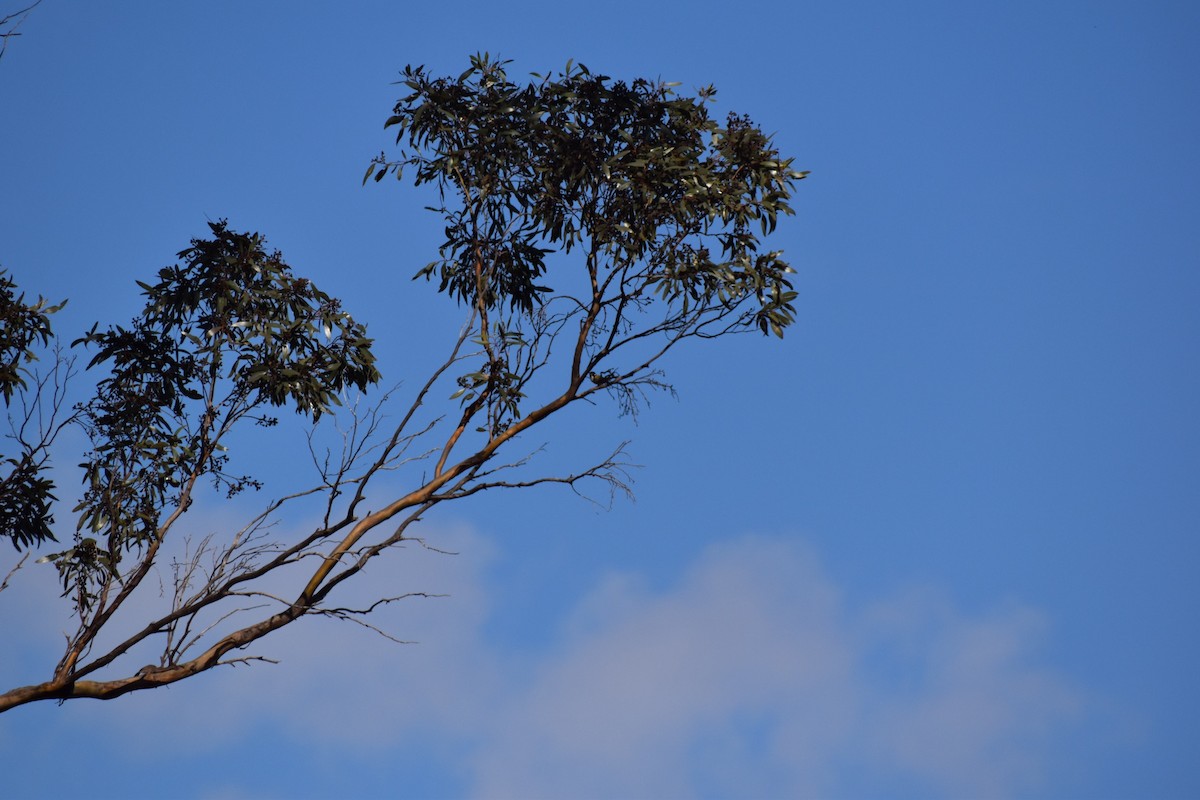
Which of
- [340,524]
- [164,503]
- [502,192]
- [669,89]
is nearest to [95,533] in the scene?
[164,503]

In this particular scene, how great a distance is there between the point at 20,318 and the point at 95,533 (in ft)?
5.85

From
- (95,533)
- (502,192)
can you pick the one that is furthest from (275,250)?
(95,533)

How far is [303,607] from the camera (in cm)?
941

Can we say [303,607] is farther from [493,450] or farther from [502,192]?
[502,192]

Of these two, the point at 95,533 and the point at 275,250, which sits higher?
the point at 275,250

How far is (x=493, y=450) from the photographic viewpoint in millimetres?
10039

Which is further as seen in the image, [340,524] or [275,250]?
[275,250]

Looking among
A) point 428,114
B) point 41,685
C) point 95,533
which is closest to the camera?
point 41,685

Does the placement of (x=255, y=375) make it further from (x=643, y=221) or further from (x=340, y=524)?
(x=643, y=221)

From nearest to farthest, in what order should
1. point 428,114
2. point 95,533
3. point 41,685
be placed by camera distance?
point 41,685 → point 95,533 → point 428,114

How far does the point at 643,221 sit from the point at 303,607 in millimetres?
3627

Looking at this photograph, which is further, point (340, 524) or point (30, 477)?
point (30, 477)

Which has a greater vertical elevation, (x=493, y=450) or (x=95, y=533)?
(x=493, y=450)

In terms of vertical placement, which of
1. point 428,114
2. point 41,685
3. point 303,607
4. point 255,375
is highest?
point 428,114
